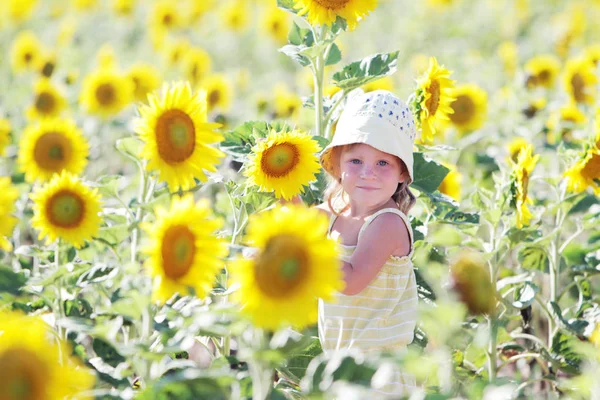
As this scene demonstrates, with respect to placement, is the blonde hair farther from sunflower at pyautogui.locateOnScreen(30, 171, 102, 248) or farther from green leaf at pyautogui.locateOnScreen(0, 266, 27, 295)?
green leaf at pyautogui.locateOnScreen(0, 266, 27, 295)

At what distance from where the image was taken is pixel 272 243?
1.19 meters

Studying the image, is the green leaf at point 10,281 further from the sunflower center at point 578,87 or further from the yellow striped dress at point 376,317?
the sunflower center at point 578,87

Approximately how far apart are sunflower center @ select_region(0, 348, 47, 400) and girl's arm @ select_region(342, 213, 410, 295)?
2.44ft

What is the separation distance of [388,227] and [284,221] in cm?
→ 61

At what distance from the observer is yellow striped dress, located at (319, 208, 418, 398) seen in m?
1.80

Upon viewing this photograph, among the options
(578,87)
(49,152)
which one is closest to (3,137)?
(49,152)

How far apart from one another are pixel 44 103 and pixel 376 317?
2.51m

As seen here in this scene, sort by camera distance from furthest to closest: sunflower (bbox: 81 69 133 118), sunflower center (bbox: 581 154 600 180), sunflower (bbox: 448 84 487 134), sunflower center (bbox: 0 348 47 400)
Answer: sunflower (bbox: 81 69 133 118), sunflower (bbox: 448 84 487 134), sunflower center (bbox: 581 154 600 180), sunflower center (bbox: 0 348 47 400)

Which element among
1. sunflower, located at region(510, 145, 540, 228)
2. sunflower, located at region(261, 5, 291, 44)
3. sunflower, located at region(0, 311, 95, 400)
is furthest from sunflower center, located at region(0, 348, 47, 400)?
sunflower, located at region(261, 5, 291, 44)

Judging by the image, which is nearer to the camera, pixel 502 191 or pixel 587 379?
pixel 587 379

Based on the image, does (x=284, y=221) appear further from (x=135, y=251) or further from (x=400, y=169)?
(x=135, y=251)

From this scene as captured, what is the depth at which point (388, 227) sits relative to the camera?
1.77 metres

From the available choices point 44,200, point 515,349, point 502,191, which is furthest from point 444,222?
point 44,200

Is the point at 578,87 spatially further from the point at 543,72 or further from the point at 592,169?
the point at 592,169
